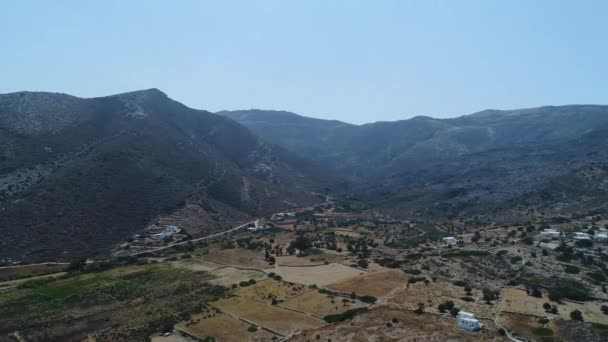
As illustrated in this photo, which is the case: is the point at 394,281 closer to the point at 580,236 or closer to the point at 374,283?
the point at 374,283

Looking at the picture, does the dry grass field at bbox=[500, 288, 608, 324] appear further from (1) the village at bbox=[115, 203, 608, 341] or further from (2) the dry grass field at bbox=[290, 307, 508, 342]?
(2) the dry grass field at bbox=[290, 307, 508, 342]

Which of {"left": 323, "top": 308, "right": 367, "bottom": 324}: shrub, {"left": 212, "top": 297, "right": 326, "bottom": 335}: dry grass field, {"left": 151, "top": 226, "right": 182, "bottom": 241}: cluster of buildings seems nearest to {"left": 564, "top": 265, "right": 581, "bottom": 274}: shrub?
{"left": 323, "top": 308, "right": 367, "bottom": 324}: shrub

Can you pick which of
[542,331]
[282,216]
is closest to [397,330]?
[542,331]

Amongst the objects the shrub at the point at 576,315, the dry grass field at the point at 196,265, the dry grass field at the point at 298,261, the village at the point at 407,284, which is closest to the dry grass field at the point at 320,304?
the village at the point at 407,284

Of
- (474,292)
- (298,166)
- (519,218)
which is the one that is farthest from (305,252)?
(298,166)

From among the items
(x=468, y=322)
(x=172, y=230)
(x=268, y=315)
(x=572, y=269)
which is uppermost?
(x=172, y=230)

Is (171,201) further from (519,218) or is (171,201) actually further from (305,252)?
(519,218)

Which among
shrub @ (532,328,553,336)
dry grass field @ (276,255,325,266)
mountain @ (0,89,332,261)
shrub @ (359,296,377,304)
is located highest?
mountain @ (0,89,332,261)
